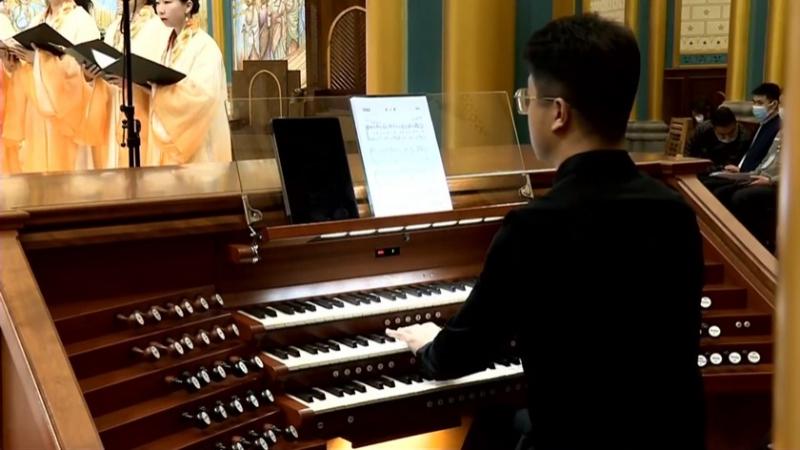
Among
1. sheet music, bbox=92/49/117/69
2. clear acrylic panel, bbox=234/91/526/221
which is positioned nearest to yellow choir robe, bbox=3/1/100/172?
sheet music, bbox=92/49/117/69

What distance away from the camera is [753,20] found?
441 inches

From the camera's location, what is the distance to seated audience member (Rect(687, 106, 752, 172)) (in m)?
7.86

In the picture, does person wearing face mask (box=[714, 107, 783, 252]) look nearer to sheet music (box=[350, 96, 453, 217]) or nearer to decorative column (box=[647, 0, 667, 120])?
sheet music (box=[350, 96, 453, 217])

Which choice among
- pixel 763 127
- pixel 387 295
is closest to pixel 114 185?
pixel 387 295

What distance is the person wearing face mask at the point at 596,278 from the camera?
5.72ft

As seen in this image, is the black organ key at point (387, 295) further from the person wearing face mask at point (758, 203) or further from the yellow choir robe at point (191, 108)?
the person wearing face mask at point (758, 203)

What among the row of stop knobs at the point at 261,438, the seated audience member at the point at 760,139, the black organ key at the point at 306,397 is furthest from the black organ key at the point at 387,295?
the seated audience member at the point at 760,139

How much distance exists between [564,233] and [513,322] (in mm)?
200

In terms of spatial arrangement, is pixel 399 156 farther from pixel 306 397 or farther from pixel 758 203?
pixel 758 203

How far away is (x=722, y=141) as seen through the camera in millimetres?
7977

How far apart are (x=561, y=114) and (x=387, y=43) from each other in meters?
4.17

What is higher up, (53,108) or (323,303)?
(53,108)

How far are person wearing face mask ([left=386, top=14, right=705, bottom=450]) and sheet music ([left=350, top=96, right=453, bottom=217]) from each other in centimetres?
146

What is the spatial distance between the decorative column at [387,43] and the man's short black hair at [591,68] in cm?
411
